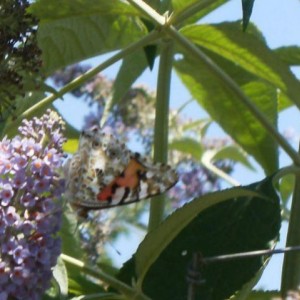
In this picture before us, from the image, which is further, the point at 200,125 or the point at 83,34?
the point at 200,125

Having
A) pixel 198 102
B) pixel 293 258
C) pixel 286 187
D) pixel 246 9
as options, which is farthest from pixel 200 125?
pixel 246 9

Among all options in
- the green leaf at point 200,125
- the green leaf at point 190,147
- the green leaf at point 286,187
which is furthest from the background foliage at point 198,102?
the green leaf at point 200,125

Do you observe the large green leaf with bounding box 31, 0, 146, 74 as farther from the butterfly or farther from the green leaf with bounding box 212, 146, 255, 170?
the green leaf with bounding box 212, 146, 255, 170

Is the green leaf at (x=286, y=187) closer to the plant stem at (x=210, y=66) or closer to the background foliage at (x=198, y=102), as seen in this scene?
the background foliage at (x=198, y=102)

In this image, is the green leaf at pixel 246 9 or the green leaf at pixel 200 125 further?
the green leaf at pixel 200 125

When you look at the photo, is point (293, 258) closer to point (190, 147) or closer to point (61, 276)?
point (61, 276)
